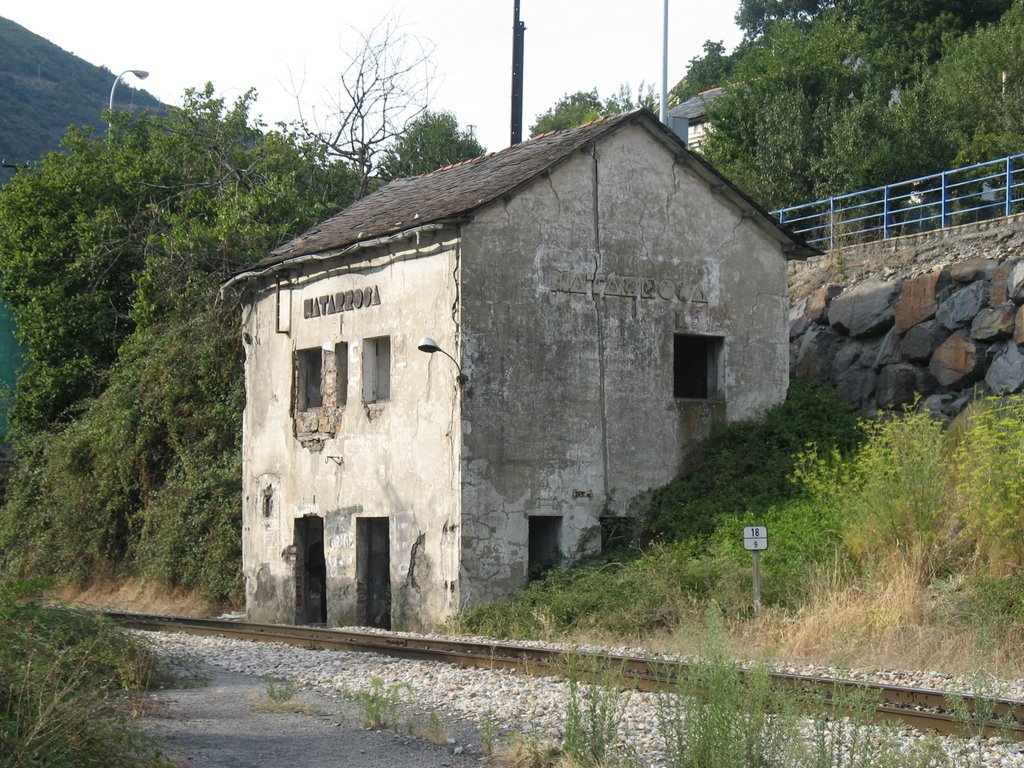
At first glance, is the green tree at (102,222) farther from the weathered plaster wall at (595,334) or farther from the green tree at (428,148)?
the weathered plaster wall at (595,334)

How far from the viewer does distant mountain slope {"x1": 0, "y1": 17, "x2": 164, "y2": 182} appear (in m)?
97.8

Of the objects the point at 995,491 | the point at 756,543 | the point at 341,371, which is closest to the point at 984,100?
the point at 341,371

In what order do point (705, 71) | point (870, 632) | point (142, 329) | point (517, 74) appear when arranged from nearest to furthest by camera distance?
point (870, 632) → point (142, 329) → point (517, 74) → point (705, 71)

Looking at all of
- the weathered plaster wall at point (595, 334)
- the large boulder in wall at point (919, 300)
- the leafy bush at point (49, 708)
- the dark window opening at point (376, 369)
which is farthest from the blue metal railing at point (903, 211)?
the leafy bush at point (49, 708)

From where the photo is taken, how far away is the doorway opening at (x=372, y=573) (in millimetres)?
20328

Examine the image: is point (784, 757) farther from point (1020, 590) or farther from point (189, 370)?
point (189, 370)

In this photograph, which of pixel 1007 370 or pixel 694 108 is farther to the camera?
pixel 694 108

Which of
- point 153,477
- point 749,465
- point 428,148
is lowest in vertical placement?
point 153,477

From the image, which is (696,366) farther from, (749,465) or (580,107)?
(580,107)

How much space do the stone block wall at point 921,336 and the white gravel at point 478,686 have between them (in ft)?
35.2

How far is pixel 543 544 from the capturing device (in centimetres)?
1972

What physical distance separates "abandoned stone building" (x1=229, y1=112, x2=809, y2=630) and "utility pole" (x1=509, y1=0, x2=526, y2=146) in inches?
365

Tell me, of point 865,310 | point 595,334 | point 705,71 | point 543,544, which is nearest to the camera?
point 543,544

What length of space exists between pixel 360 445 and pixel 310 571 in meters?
2.99
